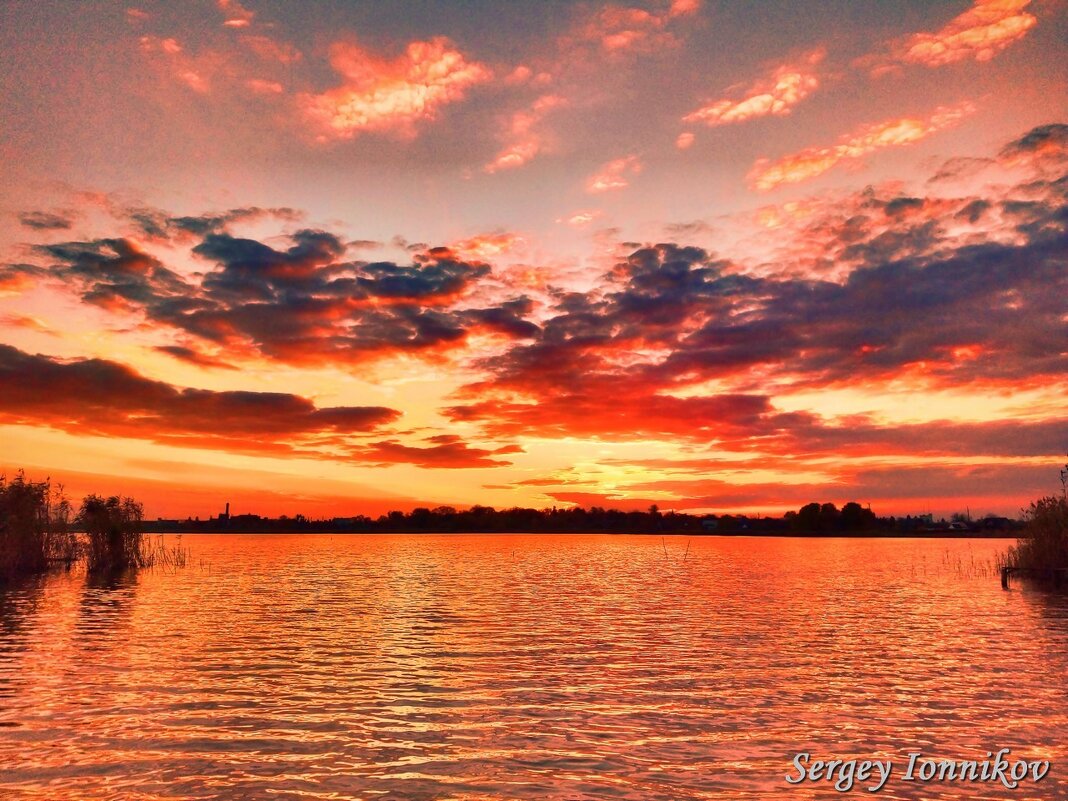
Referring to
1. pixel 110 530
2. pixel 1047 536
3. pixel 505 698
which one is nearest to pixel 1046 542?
pixel 1047 536

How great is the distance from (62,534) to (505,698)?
6421 centimetres

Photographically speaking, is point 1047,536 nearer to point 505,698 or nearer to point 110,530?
point 505,698

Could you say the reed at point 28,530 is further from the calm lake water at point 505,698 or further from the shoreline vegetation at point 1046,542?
the shoreline vegetation at point 1046,542

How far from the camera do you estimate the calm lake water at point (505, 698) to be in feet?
56.7

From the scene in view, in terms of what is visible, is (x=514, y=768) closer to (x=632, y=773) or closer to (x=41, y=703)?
(x=632, y=773)

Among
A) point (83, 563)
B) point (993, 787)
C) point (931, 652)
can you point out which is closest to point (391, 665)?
point (993, 787)

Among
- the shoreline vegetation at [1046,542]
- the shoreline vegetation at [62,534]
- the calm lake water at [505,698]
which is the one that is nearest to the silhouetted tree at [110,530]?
the shoreline vegetation at [62,534]

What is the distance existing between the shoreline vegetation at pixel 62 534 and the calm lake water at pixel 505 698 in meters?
12.5

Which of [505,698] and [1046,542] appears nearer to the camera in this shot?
[505,698]

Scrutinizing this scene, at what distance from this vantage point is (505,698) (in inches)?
991

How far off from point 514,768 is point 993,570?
320 feet

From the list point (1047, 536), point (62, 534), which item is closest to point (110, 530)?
point (62, 534)

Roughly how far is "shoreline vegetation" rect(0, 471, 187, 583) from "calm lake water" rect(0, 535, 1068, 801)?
12497 millimetres

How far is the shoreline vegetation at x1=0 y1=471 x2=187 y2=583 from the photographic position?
209ft
